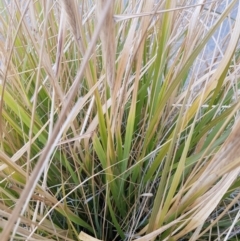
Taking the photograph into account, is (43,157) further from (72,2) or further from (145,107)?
(145,107)

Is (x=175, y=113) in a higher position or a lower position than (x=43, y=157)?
lower

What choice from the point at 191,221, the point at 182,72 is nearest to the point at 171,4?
the point at 182,72

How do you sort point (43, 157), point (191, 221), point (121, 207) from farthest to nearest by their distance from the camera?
1. point (121, 207)
2. point (191, 221)
3. point (43, 157)

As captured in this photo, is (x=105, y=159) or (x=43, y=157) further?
(x=105, y=159)

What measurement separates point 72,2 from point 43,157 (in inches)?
4.6

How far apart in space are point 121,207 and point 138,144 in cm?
7

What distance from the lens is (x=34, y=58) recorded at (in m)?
0.44

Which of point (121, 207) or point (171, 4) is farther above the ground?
point (171, 4)

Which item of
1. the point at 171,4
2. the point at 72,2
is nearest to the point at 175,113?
the point at 171,4

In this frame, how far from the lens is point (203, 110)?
425 millimetres

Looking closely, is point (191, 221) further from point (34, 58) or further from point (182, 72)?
point (34, 58)

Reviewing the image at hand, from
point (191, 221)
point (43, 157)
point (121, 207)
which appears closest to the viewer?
point (43, 157)

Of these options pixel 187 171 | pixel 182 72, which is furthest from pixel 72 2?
pixel 187 171

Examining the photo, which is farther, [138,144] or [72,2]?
[138,144]
